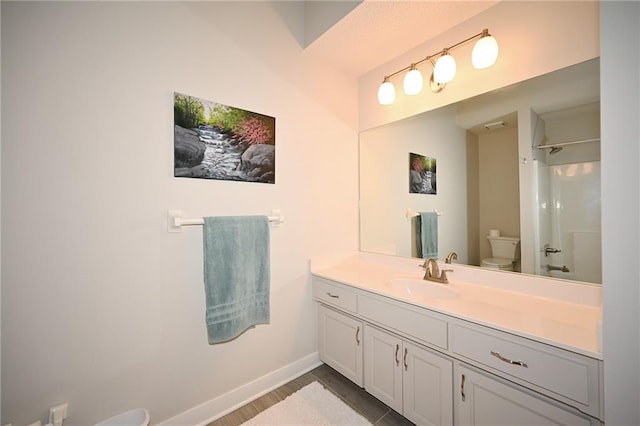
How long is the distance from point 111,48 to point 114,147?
48cm

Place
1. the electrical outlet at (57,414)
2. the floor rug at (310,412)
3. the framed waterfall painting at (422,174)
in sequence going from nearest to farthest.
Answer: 1. the electrical outlet at (57,414)
2. the floor rug at (310,412)
3. the framed waterfall painting at (422,174)

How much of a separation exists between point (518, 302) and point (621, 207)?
716 millimetres

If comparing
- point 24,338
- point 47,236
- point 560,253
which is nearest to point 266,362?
point 24,338

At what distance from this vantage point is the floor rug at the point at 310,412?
1466 mm

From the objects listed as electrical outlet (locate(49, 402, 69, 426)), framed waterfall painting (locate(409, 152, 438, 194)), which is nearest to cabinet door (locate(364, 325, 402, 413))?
framed waterfall painting (locate(409, 152, 438, 194))

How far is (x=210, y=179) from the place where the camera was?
1483mm

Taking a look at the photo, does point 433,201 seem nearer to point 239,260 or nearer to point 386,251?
point 386,251

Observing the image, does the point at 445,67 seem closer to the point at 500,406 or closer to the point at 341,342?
the point at 500,406

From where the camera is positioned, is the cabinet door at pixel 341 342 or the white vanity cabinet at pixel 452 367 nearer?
the white vanity cabinet at pixel 452 367

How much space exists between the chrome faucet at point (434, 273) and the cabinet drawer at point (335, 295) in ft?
1.71

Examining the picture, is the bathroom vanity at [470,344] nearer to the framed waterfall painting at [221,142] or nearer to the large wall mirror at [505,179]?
the large wall mirror at [505,179]

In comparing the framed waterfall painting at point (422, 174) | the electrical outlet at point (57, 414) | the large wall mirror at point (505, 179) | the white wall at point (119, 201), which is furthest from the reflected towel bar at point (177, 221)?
the framed waterfall painting at point (422, 174)

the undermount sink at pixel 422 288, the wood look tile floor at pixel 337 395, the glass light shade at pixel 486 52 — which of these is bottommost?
the wood look tile floor at pixel 337 395

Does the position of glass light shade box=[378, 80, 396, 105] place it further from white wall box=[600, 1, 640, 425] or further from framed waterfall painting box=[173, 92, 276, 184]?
white wall box=[600, 1, 640, 425]
